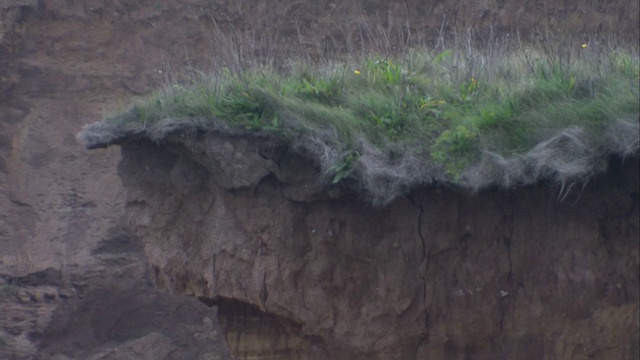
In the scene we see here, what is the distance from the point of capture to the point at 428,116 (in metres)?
5.20

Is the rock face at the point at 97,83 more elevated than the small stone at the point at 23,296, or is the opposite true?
the rock face at the point at 97,83

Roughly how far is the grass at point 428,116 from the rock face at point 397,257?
0.19 m

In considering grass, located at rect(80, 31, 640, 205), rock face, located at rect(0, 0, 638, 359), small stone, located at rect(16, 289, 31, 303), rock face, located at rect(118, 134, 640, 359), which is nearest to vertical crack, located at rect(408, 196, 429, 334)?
rock face, located at rect(118, 134, 640, 359)

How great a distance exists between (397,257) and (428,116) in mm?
800

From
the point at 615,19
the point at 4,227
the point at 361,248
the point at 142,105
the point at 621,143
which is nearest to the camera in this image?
the point at 621,143

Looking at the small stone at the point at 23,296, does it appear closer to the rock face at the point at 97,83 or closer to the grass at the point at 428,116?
the rock face at the point at 97,83

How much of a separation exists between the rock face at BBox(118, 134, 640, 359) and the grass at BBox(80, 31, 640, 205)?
191mm

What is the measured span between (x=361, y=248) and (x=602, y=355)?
4.62 feet

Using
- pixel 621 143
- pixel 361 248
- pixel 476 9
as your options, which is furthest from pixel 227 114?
pixel 476 9

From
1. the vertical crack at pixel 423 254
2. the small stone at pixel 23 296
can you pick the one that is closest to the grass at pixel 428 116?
the vertical crack at pixel 423 254

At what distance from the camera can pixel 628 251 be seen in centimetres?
488

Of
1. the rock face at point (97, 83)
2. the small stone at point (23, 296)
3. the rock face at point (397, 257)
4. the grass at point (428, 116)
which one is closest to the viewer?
the grass at point (428, 116)

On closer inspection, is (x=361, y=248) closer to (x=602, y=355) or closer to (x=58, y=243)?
(x=602, y=355)

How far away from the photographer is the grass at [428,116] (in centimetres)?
462
